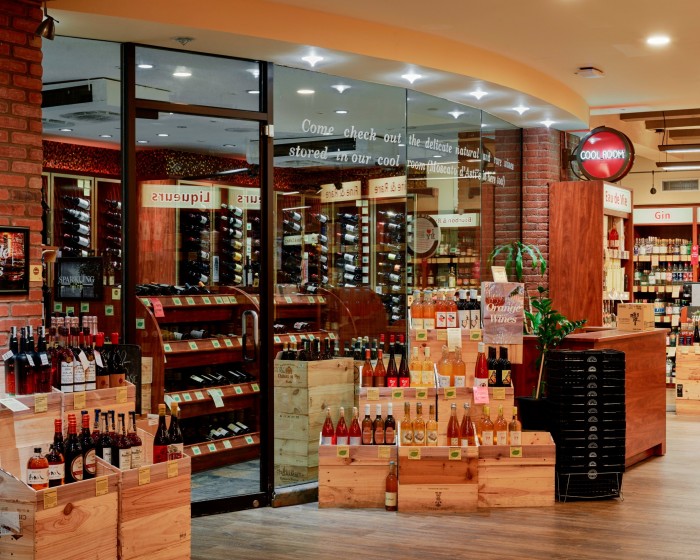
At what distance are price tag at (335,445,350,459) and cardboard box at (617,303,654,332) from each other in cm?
376

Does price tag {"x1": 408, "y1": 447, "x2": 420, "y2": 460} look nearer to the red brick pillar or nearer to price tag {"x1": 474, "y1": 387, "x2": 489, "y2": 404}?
price tag {"x1": 474, "y1": 387, "x2": 489, "y2": 404}

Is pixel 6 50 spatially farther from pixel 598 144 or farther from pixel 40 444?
pixel 598 144

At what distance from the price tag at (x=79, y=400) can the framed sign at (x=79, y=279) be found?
4.38 ft

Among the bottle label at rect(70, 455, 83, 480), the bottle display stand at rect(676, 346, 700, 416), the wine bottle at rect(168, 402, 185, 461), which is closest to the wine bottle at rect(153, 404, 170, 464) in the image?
the wine bottle at rect(168, 402, 185, 461)

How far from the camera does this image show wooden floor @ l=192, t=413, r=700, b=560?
5449mm

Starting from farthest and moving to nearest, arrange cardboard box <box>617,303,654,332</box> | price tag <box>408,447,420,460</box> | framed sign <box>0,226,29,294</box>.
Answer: cardboard box <box>617,303,654,332</box>, price tag <box>408,447,420,460</box>, framed sign <box>0,226,29,294</box>

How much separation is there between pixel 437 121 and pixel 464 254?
1443mm

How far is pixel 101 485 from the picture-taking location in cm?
424

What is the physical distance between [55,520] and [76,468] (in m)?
0.36

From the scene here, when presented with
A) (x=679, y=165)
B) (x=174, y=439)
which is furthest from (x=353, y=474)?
(x=679, y=165)

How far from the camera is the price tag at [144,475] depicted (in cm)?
443

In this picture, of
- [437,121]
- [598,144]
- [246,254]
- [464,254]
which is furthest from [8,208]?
[598,144]

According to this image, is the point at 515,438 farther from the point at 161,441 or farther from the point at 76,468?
the point at 76,468

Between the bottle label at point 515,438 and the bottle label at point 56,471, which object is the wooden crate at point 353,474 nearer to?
the bottle label at point 515,438
